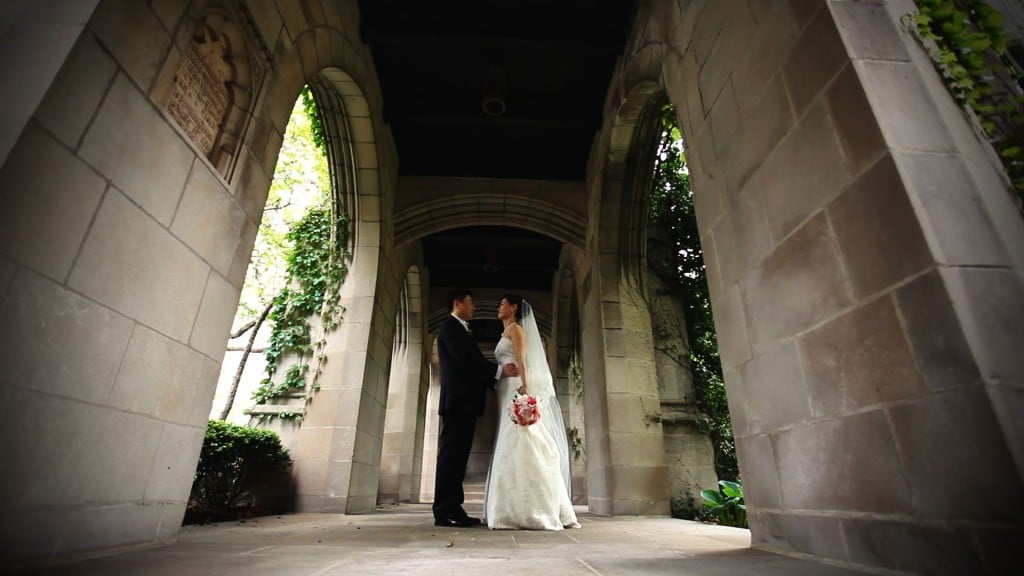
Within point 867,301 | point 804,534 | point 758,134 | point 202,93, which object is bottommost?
point 804,534

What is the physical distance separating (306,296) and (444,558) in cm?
436

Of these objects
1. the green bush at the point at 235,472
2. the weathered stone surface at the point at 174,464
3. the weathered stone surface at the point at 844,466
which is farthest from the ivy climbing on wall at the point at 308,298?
the weathered stone surface at the point at 844,466

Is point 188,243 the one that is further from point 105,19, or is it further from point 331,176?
point 331,176

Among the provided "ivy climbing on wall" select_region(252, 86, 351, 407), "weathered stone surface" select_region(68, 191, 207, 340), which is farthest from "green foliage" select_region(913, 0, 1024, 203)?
"ivy climbing on wall" select_region(252, 86, 351, 407)

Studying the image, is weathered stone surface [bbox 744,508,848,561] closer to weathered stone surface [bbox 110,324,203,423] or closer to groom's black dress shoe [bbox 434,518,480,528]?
groom's black dress shoe [bbox 434,518,480,528]

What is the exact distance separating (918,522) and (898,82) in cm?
131

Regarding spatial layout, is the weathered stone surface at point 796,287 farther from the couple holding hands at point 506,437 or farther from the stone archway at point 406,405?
the stone archway at point 406,405

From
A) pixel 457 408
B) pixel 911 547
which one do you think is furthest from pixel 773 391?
pixel 457 408

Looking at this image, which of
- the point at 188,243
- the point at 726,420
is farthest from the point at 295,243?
the point at 726,420

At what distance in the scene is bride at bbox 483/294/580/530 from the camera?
286 cm

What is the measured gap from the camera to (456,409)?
3.12 meters

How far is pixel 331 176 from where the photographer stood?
17.4 ft

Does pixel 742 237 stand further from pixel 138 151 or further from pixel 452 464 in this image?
pixel 138 151

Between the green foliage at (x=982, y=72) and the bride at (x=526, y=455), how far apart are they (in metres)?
2.52
